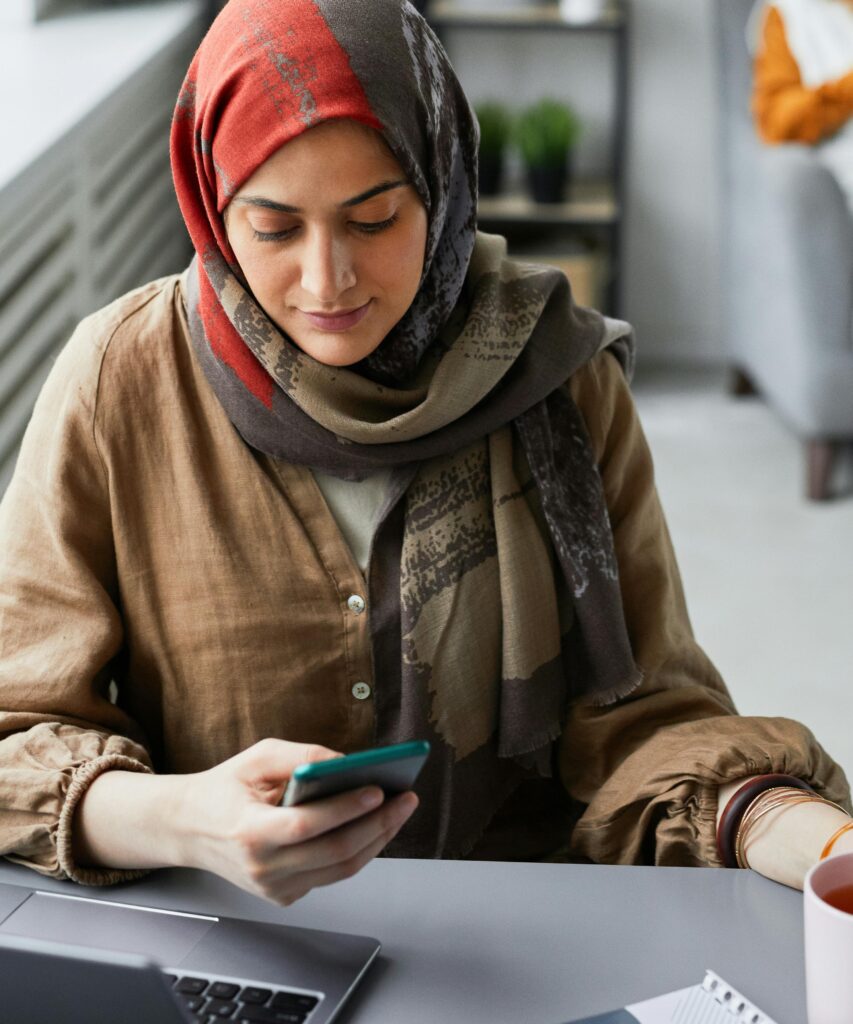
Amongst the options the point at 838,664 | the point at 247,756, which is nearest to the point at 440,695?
the point at 247,756

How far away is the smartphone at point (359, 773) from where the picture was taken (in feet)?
2.39

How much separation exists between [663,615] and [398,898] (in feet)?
1.33

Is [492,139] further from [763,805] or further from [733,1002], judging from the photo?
[733,1002]

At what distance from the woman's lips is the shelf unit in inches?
106

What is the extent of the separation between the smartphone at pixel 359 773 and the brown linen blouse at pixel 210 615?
27 cm

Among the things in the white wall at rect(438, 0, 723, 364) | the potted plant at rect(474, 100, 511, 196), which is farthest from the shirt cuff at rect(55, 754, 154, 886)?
the white wall at rect(438, 0, 723, 364)

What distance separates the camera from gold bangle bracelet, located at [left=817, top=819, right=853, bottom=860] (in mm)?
896

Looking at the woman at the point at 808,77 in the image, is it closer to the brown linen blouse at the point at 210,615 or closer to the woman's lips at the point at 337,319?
the brown linen blouse at the point at 210,615

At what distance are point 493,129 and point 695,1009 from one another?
3091 mm

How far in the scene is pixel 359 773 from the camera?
0.76m

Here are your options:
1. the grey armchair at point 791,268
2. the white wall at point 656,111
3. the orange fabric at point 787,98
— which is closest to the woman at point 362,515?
the grey armchair at point 791,268

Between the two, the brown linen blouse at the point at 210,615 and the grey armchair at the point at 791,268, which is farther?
the grey armchair at the point at 791,268

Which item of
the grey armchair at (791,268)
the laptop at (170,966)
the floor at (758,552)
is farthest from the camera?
the grey armchair at (791,268)

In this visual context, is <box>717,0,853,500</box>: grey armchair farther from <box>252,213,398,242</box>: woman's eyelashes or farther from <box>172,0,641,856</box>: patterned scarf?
<box>252,213,398,242</box>: woman's eyelashes
